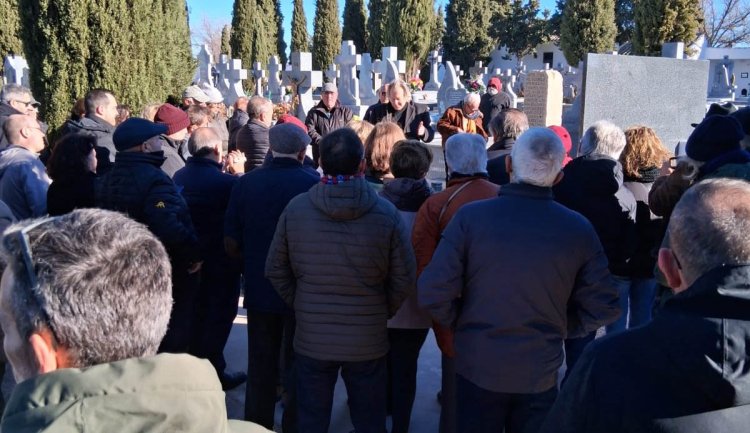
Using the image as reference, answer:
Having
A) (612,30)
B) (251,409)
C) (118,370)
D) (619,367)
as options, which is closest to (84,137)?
(251,409)

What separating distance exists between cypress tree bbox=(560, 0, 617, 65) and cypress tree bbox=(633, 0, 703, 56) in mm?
15002

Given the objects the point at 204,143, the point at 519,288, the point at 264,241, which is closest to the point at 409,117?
the point at 204,143

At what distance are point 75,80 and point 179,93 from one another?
329 centimetres

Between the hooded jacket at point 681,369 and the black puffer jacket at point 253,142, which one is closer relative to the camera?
the hooded jacket at point 681,369

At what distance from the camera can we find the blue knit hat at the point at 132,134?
→ 3342 mm

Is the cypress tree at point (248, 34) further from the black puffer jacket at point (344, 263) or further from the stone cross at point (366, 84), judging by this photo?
the black puffer jacket at point (344, 263)

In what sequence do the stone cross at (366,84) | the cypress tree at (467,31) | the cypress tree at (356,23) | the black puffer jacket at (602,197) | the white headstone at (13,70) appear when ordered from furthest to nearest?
the cypress tree at (467,31) < the cypress tree at (356,23) < the stone cross at (366,84) < the white headstone at (13,70) < the black puffer jacket at (602,197)

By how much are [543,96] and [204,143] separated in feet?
28.0

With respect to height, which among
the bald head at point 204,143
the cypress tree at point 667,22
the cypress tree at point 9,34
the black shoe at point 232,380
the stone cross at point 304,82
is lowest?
the black shoe at point 232,380

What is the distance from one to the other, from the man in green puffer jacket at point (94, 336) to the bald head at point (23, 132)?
3.25 metres

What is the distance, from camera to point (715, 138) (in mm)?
3137

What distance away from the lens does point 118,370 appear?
3.60 ft

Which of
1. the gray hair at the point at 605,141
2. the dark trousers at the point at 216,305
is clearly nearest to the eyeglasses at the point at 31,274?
the dark trousers at the point at 216,305

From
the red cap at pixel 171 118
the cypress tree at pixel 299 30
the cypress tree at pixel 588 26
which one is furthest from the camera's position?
the cypress tree at pixel 299 30
